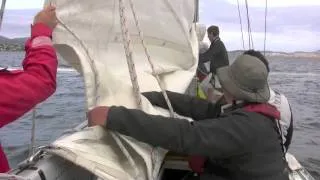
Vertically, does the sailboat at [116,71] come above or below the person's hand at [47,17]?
below

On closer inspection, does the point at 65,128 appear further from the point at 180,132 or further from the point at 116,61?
the point at 180,132

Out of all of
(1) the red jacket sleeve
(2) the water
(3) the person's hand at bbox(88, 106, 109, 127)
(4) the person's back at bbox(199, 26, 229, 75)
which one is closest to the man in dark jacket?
(3) the person's hand at bbox(88, 106, 109, 127)

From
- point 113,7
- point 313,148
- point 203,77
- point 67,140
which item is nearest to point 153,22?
point 113,7

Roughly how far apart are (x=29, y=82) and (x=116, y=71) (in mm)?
1194

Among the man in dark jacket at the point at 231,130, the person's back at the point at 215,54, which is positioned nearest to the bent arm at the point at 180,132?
the man in dark jacket at the point at 231,130

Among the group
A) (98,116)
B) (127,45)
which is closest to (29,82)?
(98,116)

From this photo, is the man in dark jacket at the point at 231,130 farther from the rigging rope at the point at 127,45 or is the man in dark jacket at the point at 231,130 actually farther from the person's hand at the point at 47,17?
the person's hand at the point at 47,17

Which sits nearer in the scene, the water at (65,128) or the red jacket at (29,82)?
the red jacket at (29,82)

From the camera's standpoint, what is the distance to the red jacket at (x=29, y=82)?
212 centimetres

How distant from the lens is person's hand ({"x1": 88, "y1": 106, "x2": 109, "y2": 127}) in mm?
2604

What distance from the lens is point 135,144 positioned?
2.65 m

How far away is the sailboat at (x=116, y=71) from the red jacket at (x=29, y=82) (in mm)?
240

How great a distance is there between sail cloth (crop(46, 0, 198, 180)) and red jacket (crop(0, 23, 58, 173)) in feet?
0.84

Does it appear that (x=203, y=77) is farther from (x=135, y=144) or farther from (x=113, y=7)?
(x=135, y=144)
